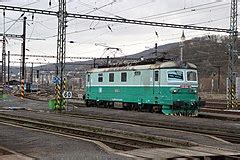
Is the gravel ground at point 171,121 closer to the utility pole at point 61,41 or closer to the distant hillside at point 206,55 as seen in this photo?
the utility pole at point 61,41

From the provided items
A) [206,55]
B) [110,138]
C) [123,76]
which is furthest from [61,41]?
[206,55]

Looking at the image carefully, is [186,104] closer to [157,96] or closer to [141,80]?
[157,96]

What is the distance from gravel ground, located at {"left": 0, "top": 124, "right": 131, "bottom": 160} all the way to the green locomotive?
12.7 m

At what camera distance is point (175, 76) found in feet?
93.9

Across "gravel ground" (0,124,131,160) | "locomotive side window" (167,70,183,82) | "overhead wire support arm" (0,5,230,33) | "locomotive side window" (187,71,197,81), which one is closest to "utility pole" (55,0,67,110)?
"overhead wire support arm" (0,5,230,33)

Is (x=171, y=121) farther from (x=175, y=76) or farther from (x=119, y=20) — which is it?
(x=119, y=20)

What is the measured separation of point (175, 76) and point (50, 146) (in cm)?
1652

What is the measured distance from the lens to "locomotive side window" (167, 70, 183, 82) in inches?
1120

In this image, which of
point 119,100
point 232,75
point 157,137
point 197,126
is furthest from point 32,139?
point 232,75

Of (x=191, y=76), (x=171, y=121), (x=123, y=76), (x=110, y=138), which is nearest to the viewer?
(x=110, y=138)

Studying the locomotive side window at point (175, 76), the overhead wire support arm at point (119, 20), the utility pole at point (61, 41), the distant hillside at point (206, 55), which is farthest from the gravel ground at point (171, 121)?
the distant hillside at point (206, 55)

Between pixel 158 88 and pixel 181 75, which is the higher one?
pixel 181 75

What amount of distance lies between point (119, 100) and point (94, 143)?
1986cm

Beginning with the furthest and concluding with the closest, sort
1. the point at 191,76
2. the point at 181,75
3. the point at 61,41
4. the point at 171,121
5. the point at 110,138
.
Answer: the point at 61,41
the point at 191,76
the point at 181,75
the point at 171,121
the point at 110,138
